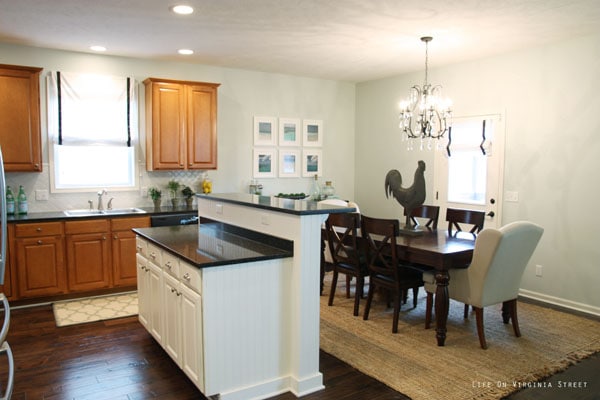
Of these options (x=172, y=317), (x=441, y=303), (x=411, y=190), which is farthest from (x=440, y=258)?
(x=172, y=317)

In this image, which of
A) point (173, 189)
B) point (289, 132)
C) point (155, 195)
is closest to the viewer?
point (155, 195)

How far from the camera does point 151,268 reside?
137 inches

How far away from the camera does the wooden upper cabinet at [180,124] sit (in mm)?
5402

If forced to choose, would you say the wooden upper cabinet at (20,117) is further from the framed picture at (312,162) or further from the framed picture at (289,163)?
the framed picture at (312,162)

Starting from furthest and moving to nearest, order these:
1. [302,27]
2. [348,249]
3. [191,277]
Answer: [348,249]
[302,27]
[191,277]

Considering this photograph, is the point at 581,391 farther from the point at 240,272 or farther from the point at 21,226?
the point at 21,226

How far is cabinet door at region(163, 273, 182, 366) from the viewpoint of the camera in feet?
9.72

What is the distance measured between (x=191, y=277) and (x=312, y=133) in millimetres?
4655

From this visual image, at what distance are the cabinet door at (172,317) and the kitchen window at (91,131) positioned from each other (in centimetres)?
286

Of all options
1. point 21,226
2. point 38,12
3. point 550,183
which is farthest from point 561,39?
point 21,226

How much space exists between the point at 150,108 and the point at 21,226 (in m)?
1.92

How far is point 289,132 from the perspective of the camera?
22.4 feet

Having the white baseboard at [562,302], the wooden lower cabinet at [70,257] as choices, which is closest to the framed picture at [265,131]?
the wooden lower cabinet at [70,257]

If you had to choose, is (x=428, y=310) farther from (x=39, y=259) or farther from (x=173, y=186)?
(x=39, y=259)
